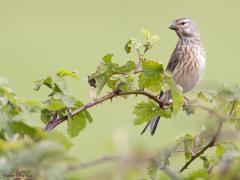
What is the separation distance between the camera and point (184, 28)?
22.4ft

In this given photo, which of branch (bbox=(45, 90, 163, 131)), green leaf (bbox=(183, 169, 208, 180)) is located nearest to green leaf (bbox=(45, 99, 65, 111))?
branch (bbox=(45, 90, 163, 131))

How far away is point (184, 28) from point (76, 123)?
4834mm

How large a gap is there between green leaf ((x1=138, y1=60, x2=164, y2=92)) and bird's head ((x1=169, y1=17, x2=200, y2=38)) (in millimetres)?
4687

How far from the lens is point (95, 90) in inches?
88.6

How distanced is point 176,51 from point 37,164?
534 cm

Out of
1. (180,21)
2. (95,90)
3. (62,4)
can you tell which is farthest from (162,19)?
(95,90)

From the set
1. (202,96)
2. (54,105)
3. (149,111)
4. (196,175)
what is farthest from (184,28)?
(196,175)

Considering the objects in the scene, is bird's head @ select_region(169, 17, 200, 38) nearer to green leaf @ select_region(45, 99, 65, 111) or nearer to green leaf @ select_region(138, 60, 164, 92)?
green leaf @ select_region(138, 60, 164, 92)

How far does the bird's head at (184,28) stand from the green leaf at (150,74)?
4687 mm

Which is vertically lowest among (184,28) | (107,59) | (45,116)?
(184,28)

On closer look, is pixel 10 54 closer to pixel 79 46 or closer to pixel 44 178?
pixel 79 46

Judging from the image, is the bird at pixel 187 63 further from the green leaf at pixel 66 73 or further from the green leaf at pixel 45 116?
the green leaf at pixel 45 116

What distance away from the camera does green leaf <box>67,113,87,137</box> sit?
2.05 metres

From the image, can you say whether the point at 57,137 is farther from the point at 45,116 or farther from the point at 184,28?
the point at 184,28
